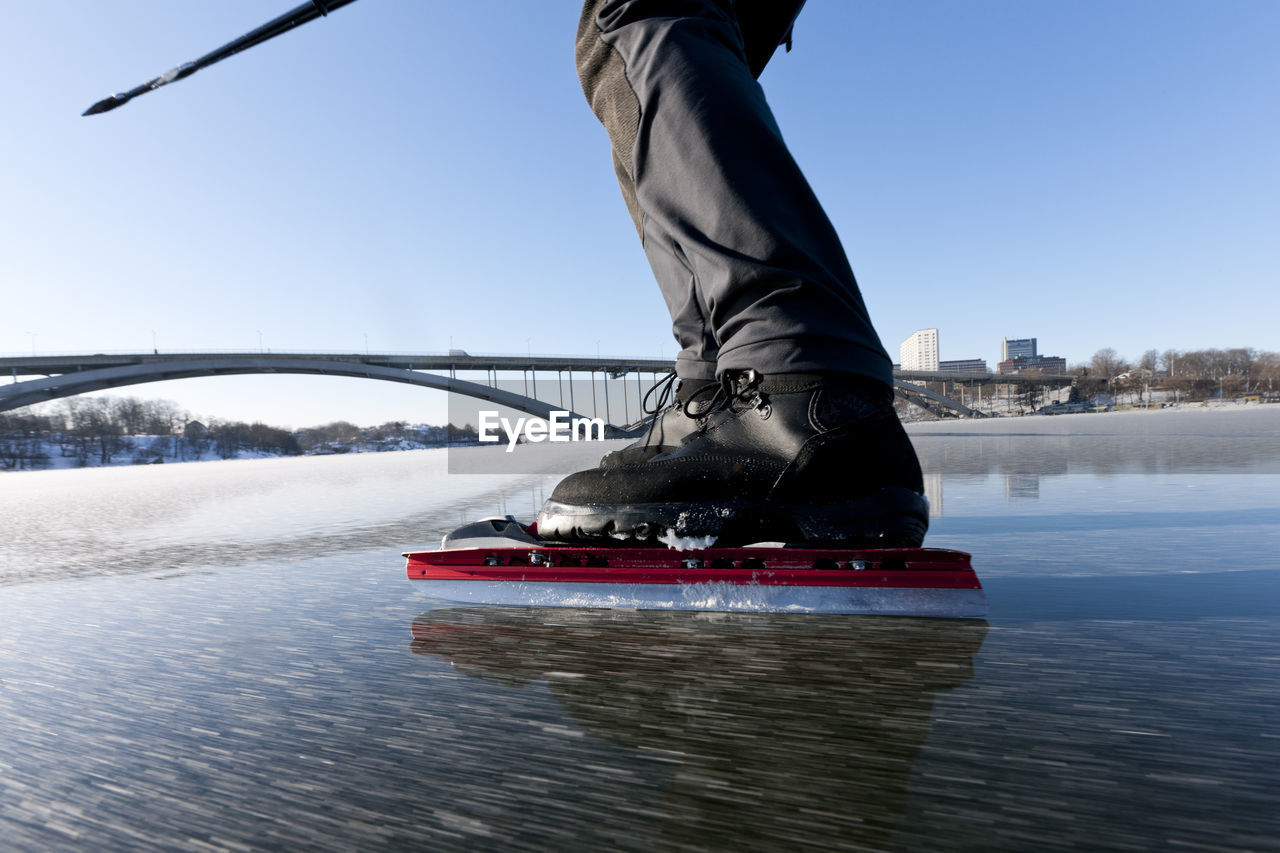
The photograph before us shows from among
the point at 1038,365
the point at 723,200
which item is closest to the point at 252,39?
the point at 723,200

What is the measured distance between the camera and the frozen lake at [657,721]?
214mm

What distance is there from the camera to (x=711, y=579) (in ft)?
1.70

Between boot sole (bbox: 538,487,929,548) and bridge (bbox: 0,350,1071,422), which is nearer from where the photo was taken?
boot sole (bbox: 538,487,929,548)

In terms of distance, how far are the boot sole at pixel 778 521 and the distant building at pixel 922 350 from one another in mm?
54816

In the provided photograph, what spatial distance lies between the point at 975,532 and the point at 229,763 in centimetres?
89

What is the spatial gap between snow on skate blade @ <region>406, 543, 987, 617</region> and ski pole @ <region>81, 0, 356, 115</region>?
2022 millimetres

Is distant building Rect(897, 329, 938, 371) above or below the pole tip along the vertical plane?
above

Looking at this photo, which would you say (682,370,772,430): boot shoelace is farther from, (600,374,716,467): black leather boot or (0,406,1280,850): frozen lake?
(0,406,1280,850): frozen lake

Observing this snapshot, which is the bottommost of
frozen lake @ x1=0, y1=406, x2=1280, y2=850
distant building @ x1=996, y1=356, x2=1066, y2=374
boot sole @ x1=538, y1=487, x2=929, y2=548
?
frozen lake @ x1=0, y1=406, x2=1280, y2=850

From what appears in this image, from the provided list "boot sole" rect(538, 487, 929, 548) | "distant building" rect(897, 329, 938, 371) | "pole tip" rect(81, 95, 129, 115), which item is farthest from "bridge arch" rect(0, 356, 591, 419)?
"distant building" rect(897, 329, 938, 371)

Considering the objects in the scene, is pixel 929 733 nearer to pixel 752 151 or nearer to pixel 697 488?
pixel 697 488

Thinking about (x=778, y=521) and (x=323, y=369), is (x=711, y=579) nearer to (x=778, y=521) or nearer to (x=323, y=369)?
(x=778, y=521)

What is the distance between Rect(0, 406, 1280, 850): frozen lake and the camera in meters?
0.21

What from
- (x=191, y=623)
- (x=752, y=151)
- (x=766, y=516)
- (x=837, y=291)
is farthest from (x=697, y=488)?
(x=191, y=623)
